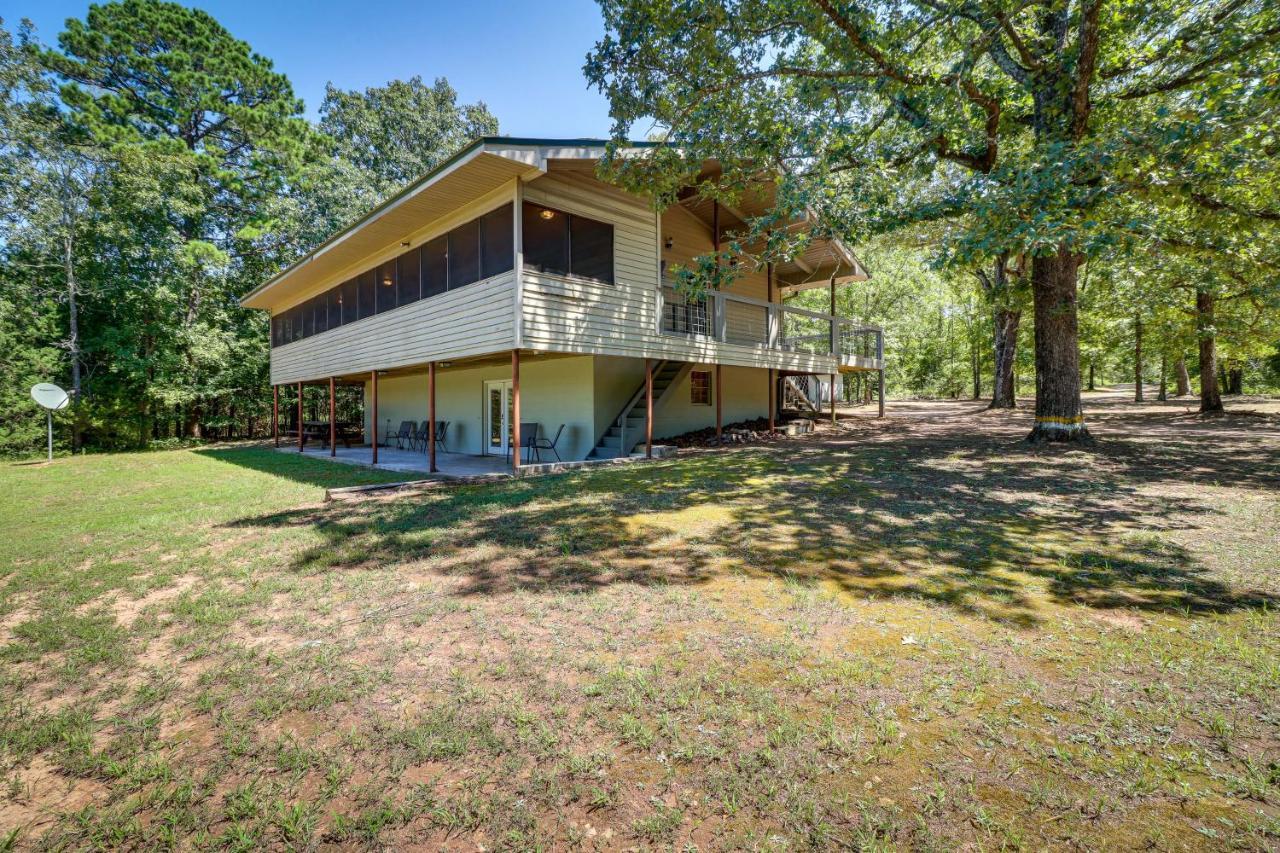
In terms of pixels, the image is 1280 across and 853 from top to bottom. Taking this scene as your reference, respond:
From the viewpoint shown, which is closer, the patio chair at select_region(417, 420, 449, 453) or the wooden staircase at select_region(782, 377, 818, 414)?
the patio chair at select_region(417, 420, 449, 453)

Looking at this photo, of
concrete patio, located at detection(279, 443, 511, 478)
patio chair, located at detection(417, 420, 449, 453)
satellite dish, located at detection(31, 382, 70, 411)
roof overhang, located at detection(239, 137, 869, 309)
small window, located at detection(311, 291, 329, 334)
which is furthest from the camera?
small window, located at detection(311, 291, 329, 334)

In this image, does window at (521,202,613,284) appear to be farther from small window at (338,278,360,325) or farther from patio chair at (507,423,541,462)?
small window at (338,278,360,325)

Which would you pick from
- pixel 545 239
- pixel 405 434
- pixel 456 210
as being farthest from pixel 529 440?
pixel 405 434

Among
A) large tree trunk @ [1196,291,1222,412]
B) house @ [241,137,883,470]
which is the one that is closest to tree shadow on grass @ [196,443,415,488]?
house @ [241,137,883,470]

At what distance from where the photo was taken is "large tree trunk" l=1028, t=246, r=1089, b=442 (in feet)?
31.0

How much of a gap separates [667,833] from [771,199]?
520 inches

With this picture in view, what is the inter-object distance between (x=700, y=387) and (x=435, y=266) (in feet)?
22.8

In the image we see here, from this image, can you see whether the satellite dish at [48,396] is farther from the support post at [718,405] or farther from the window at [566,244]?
the support post at [718,405]

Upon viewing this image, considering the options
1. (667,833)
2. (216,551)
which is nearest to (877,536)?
(667,833)

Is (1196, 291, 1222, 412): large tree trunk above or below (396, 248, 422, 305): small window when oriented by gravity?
below

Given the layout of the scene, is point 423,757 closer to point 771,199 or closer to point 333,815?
point 333,815

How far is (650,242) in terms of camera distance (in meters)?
10.9

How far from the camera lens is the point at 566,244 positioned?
942 cm

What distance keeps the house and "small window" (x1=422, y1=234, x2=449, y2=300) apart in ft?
0.17
